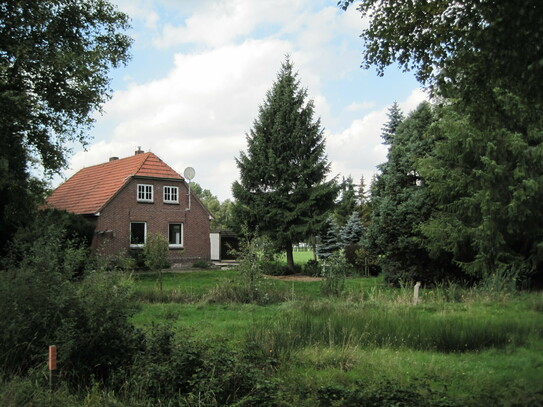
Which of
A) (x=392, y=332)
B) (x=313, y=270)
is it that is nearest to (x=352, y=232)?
(x=313, y=270)

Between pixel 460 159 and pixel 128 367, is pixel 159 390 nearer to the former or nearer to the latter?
pixel 128 367

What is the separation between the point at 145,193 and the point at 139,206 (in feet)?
3.04

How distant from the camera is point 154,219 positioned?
3072 cm

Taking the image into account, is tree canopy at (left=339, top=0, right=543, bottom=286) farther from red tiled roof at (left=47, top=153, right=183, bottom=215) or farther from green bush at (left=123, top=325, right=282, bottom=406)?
red tiled roof at (left=47, top=153, right=183, bottom=215)

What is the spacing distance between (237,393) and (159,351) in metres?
1.33

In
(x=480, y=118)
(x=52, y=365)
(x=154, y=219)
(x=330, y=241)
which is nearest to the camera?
(x=52, y=365)

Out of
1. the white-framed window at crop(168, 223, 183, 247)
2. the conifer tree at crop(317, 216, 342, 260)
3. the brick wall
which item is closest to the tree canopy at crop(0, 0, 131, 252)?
the brick wall

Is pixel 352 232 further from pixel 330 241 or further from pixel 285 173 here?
pixel 285 173

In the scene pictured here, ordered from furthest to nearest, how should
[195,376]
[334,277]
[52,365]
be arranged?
[334,277], [195,376], [52,365]

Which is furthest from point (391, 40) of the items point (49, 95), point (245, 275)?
point (49, 95)

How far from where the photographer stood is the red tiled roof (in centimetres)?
2980

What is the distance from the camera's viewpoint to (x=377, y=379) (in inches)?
230

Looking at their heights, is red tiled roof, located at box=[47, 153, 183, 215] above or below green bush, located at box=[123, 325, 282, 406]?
above

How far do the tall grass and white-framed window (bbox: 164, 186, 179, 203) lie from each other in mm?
23249
